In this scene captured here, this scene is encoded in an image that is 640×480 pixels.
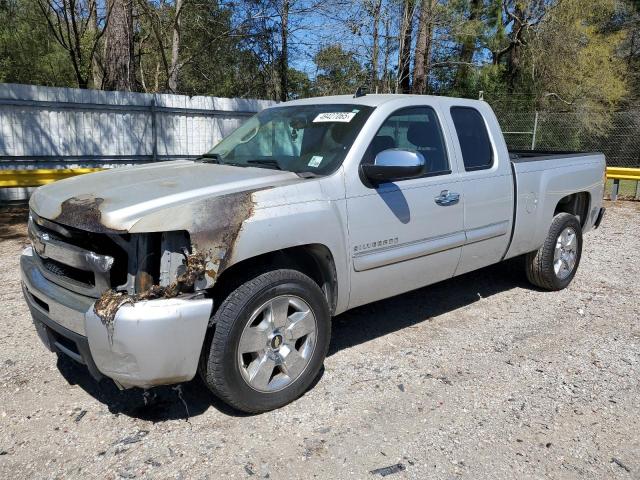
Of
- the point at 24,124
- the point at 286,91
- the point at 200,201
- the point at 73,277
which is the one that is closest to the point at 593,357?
the point at 200,201

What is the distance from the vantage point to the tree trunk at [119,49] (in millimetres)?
11609

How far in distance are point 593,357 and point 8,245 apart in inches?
269

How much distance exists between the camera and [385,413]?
3430mm

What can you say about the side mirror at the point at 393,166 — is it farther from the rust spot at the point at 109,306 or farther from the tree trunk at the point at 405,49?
the tree trunk at the point at 405,49

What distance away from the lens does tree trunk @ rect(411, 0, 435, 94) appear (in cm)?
1593

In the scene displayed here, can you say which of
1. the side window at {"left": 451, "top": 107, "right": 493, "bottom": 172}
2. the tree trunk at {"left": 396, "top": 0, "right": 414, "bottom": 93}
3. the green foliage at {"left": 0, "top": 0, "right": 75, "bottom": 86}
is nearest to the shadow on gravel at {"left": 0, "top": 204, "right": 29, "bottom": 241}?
the side window at {"left": 451, "top": 107, "right": 493, "bottom": 172}

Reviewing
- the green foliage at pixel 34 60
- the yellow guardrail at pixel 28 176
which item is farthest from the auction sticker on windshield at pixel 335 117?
the green foliage at pixel 34 60

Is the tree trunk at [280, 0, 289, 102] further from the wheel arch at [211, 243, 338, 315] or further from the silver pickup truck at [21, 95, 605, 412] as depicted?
the wheel arch at [211, 243, 338, 315]

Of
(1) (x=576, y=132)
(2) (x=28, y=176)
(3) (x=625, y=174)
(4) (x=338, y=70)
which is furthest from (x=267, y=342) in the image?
(1) (x=576, y=132)

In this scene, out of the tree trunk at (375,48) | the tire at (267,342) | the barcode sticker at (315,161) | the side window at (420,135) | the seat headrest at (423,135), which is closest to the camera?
the tire at (267,342)

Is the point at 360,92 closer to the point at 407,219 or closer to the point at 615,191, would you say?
the point at 407,219

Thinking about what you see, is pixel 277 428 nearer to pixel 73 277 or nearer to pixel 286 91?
pixel 73 277

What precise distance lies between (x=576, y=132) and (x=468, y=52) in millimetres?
4753

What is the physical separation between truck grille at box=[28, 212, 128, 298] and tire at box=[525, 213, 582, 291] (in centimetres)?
416
